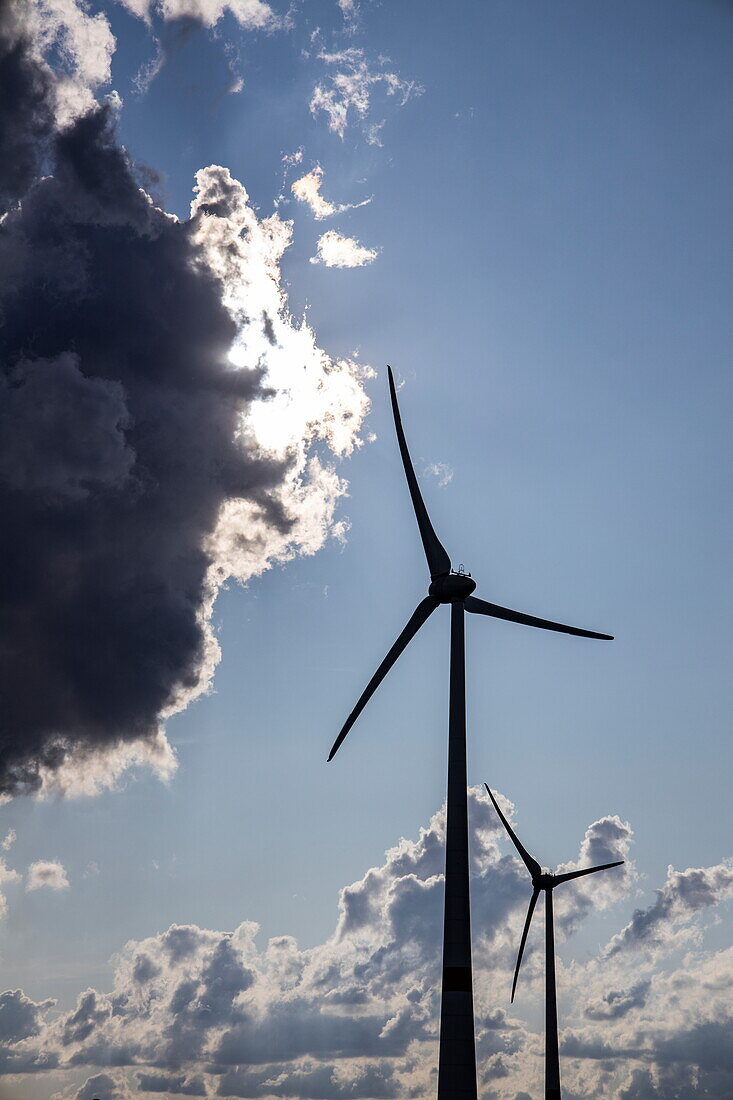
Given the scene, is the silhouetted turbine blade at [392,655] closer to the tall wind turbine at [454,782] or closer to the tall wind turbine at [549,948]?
the tall wind turbine at [454,782]

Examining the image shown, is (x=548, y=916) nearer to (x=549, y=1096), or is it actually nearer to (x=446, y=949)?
(x=549, y=1096)

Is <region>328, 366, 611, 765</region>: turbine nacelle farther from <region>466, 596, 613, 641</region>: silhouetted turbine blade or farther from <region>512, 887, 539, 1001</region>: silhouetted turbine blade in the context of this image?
<region>512, 887, 539, 1001</region>: silhouetted turbine blade

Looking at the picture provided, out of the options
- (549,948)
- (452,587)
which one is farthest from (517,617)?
(549,948)

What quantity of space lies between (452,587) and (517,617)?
369 inches

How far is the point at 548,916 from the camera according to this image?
161625 mm

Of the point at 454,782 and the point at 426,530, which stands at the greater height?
Result: the point at 426,530

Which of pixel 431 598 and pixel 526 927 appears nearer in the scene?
pixel 431 598

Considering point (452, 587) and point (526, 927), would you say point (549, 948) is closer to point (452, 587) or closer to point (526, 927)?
point (526, 927)

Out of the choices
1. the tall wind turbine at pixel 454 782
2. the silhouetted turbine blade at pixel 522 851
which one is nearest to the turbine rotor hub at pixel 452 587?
the tall wind turbine at pixel 454 782

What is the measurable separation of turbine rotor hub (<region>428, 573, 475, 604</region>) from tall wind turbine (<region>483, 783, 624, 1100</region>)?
74.9m

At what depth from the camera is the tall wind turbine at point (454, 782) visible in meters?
78.8

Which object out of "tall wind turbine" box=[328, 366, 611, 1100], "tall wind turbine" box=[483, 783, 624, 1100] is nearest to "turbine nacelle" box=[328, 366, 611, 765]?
"tall wind turbine" box=[328, 366, 611, 1100]

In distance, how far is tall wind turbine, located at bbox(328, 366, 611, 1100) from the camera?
78750 millimetres

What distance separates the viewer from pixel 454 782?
86188mm
